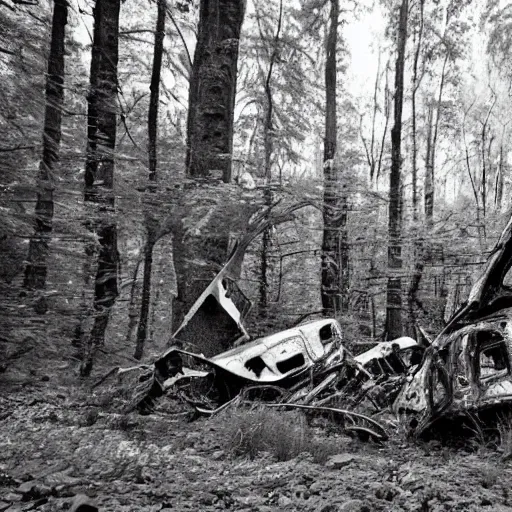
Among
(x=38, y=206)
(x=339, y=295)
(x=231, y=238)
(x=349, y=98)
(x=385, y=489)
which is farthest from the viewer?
(x=349, y=98)

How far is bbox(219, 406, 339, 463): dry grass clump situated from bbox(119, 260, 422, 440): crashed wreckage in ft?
1.14

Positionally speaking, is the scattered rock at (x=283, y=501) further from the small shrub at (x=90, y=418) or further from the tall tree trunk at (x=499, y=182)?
the tall tree trunk at (x=499, y=182)

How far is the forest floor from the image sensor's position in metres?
2.56

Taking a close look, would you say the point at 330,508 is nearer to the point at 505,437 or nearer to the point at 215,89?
the point at 505,437

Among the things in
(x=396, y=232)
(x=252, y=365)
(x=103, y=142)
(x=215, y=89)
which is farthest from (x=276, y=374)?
(x=396, y=232)

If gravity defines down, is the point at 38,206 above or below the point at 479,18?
below

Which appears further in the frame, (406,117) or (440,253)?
(406,117)

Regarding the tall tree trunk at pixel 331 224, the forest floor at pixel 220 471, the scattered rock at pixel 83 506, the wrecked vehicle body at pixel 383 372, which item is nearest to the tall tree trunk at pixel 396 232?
the tall tree trunk at pixel 331 224

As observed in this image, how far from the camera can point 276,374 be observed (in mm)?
5125

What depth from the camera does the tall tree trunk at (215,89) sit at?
720 centimetres

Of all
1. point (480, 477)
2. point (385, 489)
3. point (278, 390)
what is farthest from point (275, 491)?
point (278, 390)

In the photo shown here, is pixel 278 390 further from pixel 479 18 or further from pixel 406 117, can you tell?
pixel 406 117

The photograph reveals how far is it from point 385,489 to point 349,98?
81.4 ft

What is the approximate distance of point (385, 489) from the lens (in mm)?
2680
